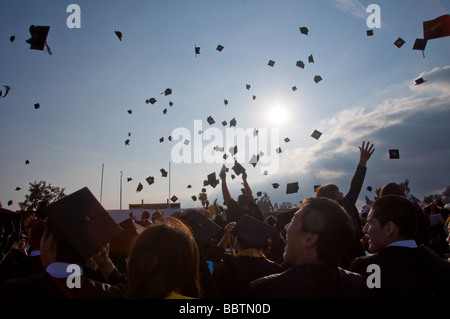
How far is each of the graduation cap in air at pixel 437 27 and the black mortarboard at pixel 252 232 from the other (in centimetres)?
546

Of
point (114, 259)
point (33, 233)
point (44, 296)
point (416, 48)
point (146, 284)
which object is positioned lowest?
point (114, 259)

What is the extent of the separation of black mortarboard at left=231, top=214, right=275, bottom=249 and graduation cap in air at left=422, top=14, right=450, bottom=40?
17.9ft

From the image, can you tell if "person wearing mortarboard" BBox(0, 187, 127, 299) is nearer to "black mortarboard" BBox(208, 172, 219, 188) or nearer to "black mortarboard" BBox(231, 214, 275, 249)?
"black mortarboard" BBox(231, 214, 275, 249)

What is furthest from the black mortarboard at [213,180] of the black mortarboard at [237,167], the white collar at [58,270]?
the white collar at [58,270]

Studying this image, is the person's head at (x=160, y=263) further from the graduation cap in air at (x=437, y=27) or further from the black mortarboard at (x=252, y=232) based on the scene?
the graduation cap in air at (x=437, y=27)

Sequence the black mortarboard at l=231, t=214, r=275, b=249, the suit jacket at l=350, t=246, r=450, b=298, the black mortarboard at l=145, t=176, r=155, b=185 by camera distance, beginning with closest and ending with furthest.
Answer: the suit jacket at l=350, t=246, r=450, b=298, the black mortarboard at l=231, t=214, r=275, b=249, the black mortarboard at l=145, t=176, r=155, b=185

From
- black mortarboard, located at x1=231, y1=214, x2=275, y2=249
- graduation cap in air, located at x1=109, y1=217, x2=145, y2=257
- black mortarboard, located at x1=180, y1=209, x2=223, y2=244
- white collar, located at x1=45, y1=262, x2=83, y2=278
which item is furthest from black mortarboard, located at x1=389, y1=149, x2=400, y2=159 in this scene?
white collar, located at x1=45, y1=262, x2=83, y2=278

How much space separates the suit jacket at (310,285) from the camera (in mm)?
1727

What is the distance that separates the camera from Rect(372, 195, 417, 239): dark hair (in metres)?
2.42

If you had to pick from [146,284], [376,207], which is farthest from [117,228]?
[376,207]

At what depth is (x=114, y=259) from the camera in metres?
4.23

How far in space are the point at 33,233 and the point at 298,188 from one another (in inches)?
278

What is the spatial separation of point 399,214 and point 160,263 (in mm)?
1920

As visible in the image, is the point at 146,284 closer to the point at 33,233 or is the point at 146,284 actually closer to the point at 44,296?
the point at 44,296
